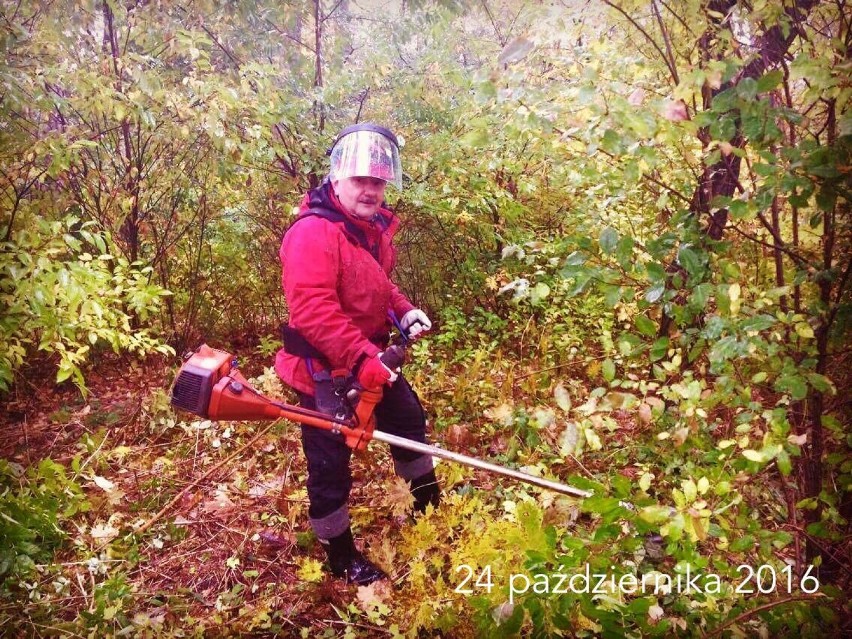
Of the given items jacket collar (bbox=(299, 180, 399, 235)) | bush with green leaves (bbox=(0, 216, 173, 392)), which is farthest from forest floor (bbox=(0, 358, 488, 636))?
jacket collar (bbox=(299, 180, 399, 235))

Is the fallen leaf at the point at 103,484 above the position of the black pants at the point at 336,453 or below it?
below

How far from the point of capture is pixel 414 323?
2793 mm

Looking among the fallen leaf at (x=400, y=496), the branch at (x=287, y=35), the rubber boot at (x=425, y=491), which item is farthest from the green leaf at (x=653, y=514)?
the branch at (x=287, y=35)

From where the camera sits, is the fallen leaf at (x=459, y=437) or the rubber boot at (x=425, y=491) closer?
the rubber boot at (x=425, y=491)

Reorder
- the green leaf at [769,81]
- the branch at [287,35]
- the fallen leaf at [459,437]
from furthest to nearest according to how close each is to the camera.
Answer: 1. the branch at [287,35]
2. the fallen leaf at [459,437]
3. the green leaf at [769,81]

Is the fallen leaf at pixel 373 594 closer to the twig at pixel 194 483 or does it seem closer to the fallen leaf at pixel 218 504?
the fallen leaf at pixel 218 504

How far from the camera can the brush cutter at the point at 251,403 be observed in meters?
2.27

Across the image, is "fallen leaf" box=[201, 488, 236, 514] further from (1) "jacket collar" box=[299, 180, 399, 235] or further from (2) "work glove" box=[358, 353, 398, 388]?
(1) "jacket collar" box=[299, 180, 399, 235]

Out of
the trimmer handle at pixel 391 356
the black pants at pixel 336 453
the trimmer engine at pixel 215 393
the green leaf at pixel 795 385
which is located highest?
the green leaf at pixel 795 385

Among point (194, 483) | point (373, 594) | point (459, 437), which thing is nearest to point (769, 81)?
point (373, 594)

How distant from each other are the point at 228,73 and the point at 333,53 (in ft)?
3.58

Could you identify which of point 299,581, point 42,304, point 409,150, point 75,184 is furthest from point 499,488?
point 75,184

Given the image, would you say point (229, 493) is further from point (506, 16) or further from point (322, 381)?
point (506, 16)

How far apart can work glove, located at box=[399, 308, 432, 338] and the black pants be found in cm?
30
